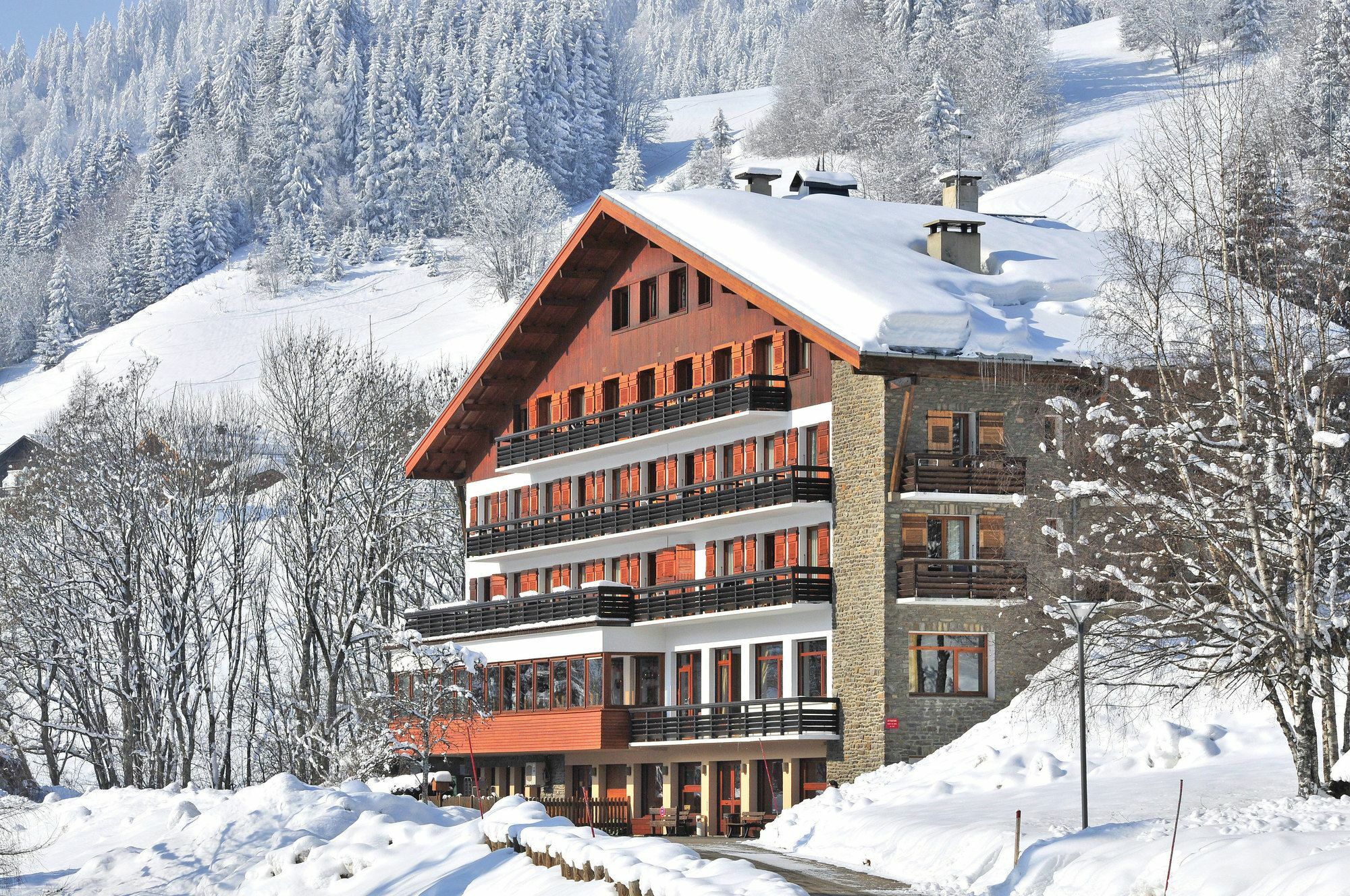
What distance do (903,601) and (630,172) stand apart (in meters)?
146

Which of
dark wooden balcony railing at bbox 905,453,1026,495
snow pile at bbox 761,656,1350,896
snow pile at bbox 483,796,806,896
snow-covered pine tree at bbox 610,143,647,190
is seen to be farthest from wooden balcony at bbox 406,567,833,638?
snow-covered pine tree at bbox 610,143,647,190

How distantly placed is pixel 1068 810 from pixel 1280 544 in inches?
241

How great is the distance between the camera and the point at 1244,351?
3136 centimetres

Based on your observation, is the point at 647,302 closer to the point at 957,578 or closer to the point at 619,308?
the point at 619,308

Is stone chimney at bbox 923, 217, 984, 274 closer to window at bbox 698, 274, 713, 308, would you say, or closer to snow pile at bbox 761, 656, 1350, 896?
window at bbox 698, 274, 713, 308

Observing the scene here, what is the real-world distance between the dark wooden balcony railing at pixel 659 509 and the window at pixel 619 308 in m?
5.39

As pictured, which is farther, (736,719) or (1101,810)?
(736,719)

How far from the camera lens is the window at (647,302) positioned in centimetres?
5534

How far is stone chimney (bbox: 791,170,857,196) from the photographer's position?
62.0 meters

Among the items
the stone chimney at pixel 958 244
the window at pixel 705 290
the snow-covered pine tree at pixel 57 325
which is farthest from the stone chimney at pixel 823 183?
the snow-covered pine tree at pixel 57 325

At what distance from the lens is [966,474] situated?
45469 mm

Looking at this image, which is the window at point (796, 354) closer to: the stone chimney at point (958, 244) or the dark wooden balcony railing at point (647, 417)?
the dark wooden balcony railing at point (647, 417)

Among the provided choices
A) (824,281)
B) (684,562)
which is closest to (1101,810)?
(824,281)

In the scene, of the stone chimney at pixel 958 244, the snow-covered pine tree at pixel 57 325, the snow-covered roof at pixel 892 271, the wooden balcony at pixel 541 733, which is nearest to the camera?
the snow-covered roof at pixel 892 271
